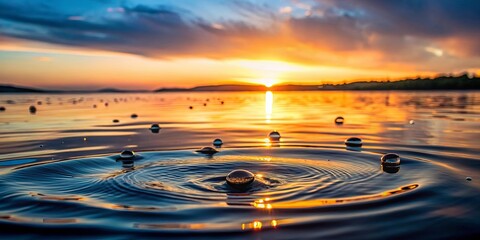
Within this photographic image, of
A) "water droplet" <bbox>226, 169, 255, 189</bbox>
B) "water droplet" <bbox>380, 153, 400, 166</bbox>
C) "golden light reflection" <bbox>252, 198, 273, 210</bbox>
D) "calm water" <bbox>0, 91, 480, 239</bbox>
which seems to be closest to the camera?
"calm water" <bbox>0, 91, 480, 239</bbox>

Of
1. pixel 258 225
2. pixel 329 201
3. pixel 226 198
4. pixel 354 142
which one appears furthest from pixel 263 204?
pixel 354 142

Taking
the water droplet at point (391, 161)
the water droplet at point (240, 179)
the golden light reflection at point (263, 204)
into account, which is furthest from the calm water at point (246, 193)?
the water droplet at point (391, 161)

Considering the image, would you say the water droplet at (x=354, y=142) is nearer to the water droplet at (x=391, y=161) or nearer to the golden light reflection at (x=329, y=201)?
the water droplet at (x=391, y=161)

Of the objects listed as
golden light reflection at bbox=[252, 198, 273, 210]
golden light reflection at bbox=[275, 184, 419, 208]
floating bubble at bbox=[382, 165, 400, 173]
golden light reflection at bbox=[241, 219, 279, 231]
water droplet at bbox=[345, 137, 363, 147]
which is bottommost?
floating bubble at bbox=[382, 165, 400, 173]

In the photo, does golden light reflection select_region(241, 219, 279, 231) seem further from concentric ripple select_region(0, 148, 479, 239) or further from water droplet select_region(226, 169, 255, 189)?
water droplet select_region(226, 169, 255, 189)

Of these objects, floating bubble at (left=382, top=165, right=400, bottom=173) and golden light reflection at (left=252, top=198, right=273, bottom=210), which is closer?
golden light reflection at (left=252, top=198, right=273, bottom=210)

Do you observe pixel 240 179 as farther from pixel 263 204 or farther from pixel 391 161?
pixel 391 161

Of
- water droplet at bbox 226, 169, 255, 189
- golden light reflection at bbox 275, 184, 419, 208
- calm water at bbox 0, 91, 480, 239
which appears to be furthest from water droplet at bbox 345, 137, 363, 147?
water droplet at bbox 226, 169, 255, 189

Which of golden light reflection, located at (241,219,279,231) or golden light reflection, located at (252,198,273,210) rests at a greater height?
golden light reflection, located at (252,198,273,210)

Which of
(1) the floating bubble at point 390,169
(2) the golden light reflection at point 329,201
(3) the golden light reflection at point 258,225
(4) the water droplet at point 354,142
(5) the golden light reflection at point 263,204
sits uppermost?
(4) the water droplet at point 354,142

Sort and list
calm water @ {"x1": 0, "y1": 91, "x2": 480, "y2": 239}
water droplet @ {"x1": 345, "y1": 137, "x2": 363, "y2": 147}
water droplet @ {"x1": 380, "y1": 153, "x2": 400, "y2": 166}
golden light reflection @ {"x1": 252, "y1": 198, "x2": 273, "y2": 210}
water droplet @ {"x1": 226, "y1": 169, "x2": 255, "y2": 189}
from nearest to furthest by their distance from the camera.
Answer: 1. calm water @ {"x1": 0, "y1": 91, "x2": 480, "y2": 239}
2. golden light reflection @ {"x1": 252, "y1": 198, "x2": 273, "y2": 210}
3. water droplet @ {"x1": 226, "y1": 169, "x2": 255, "y2": 189}
4. water droplet @ {"x1": 380, "y1": 153, "x2": 400, "y2": 166}
5. water droplet @ {"x1": 345, "y1": 137, "x2": 363, "y2": 147}
